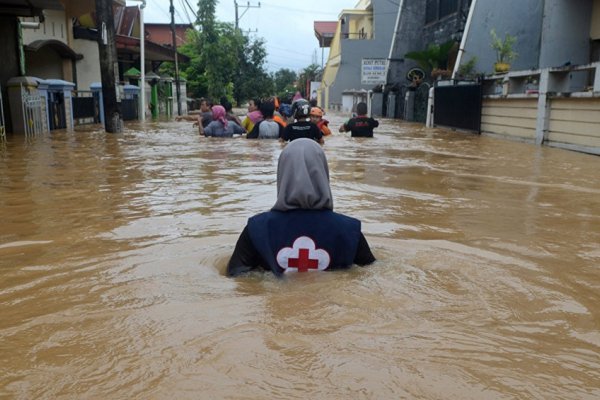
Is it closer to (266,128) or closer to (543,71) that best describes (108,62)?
(266,128)

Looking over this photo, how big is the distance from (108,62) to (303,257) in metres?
15.9

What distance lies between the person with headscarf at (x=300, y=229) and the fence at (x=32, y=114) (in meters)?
15.2

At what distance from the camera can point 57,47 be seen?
23.5 m

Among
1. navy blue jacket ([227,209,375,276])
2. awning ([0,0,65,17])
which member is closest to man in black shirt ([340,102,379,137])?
awning ([0,0,65,17])

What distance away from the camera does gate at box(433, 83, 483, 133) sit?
19438 mm

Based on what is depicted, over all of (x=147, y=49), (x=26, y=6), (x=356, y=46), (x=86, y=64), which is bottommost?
(x=86, y=64)

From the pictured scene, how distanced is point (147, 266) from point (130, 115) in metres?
25.8

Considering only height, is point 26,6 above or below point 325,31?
below

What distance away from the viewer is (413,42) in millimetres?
35969

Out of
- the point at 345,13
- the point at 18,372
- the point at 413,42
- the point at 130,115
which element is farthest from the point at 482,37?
the point at 345,13

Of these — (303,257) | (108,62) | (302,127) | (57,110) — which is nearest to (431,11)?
(108,62)

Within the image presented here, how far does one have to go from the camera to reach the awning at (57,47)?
2105cm

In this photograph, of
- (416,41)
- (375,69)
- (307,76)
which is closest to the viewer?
(416,41)

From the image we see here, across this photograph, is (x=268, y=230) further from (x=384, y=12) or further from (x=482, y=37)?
(x=384, y=12)
